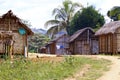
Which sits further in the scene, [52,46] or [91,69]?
[52,46]

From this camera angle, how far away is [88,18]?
57719mm

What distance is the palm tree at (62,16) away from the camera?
2349 inches

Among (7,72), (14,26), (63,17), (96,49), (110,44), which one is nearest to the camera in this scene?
(7,72)

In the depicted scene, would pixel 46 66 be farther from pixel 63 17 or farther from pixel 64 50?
pixel 63 17

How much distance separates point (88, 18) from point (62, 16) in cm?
507

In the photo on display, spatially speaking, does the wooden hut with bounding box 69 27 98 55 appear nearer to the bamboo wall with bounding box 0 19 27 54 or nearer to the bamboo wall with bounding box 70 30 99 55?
the bamboo wall with bounding box 70 30 99 55

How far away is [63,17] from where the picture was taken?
60.8m

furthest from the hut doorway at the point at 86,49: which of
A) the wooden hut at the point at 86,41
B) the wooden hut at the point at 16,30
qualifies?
the wooden hut at the point at 16,30

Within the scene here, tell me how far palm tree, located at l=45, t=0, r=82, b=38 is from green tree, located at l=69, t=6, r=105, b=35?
6.12 feet

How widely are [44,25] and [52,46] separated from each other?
367 centimetres

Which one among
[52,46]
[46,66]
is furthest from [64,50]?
[46,66]

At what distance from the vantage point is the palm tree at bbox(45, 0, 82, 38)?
59666mm

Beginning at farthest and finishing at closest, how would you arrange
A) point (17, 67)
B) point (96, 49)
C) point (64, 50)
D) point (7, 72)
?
1. point (64, 50)
2. point (96, 49)
3. point (17, 67)
4. point (7, 72)

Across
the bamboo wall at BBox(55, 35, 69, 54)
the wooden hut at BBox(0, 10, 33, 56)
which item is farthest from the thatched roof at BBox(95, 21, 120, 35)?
the bamboo wall at BBox(55, 35, 69, 54)
